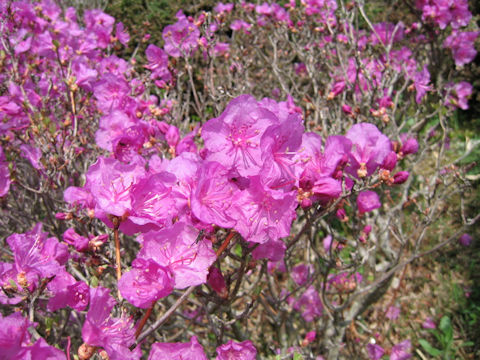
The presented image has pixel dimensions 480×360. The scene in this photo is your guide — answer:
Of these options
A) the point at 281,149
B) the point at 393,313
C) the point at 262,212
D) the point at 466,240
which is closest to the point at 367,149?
the point at 281,149

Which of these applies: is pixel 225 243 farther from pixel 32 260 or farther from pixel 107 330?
pixel 32 260

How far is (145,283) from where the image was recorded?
1.00 meters

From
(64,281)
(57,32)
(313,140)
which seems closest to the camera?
(64,281)

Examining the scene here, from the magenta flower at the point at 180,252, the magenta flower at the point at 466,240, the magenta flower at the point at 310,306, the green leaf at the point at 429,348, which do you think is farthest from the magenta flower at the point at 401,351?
the magenta flower at the point at 180,252

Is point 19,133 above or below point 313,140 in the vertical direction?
below

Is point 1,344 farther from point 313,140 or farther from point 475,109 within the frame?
point 475,109

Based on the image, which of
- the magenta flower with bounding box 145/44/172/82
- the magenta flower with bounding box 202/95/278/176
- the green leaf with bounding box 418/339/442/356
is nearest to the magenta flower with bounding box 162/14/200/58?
the magenta flower with bounding box 145/44/172/82

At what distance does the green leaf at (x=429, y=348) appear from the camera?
2624 millimetres

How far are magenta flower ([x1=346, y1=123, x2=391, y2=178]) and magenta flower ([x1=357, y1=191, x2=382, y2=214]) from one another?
47 cm

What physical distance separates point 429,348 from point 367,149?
79.5 inches

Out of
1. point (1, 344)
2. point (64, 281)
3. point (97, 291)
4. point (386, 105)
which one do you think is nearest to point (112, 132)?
point (64, 281)

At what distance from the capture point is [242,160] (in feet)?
3.52

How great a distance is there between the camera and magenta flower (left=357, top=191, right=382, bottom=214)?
183 cm

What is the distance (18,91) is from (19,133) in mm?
356
